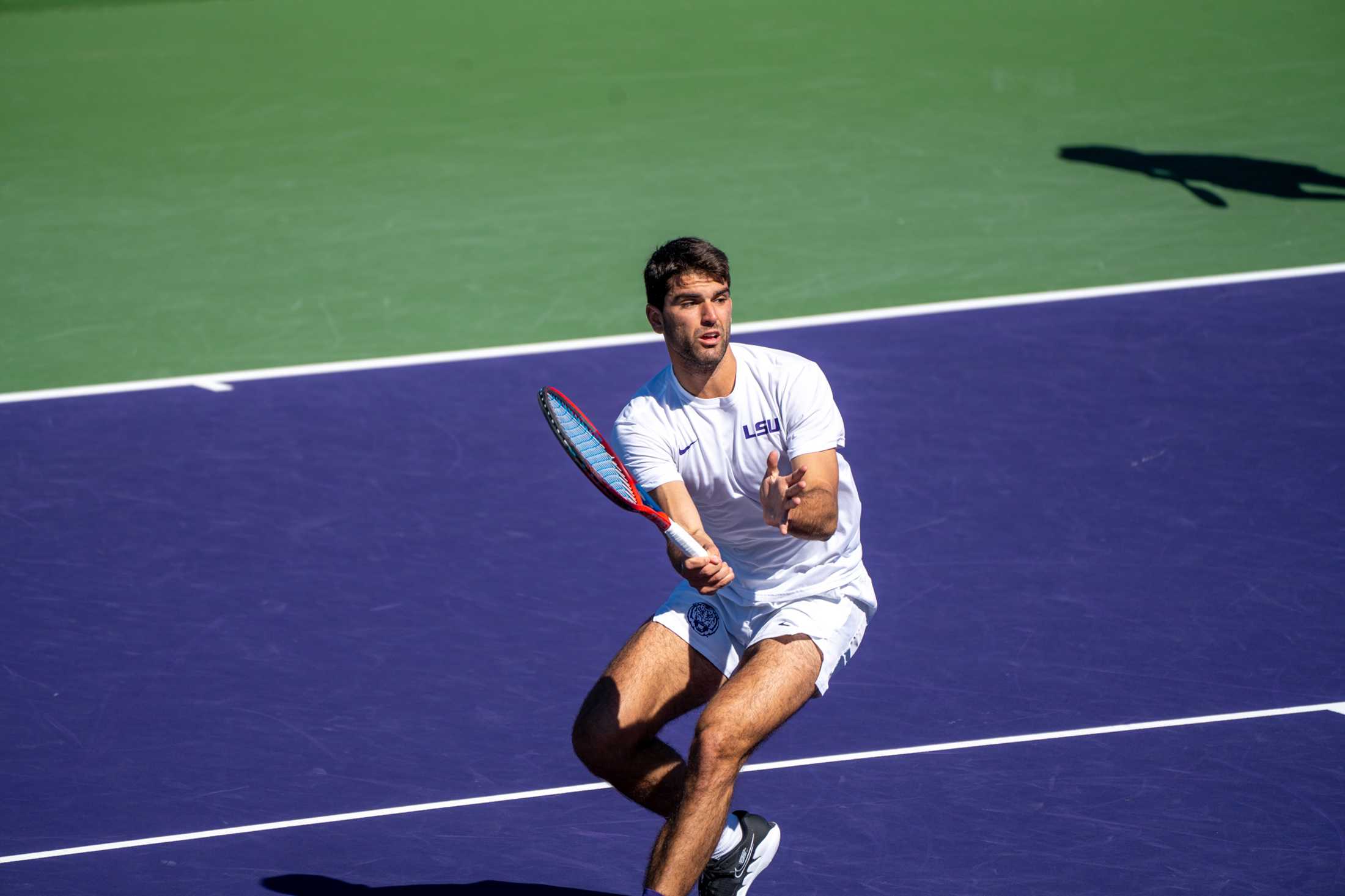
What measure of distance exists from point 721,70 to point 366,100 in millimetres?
3317

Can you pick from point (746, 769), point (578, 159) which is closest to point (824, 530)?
point (746, 769)

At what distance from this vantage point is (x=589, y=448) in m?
5.38

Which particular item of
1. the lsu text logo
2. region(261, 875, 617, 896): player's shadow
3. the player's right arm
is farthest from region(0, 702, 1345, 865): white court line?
the lsu text logo

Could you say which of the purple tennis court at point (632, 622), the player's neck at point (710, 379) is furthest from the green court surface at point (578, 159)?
the player's neck at point (710, 379)

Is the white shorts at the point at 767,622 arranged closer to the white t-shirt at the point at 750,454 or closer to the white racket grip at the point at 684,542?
the white t-shirt at the point at 750,454

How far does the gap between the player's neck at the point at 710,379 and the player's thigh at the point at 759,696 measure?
844mm

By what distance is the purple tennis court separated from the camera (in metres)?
5.66

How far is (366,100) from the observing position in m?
15.2

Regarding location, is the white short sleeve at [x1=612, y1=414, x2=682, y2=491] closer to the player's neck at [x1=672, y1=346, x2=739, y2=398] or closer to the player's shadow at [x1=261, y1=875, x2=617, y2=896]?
the player's neck at [x1=672, y1=346, x2=739, y2=398]

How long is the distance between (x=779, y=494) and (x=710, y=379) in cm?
60

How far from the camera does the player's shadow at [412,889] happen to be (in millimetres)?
5418

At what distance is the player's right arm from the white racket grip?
2cm

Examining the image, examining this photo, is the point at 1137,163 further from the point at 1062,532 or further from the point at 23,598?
the point at 23,598

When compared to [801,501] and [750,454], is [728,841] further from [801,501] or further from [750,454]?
[750,454]
